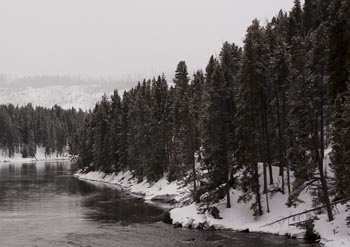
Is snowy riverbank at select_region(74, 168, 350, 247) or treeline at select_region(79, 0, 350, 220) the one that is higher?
treeline at select_region(79, 0, 350, 220)

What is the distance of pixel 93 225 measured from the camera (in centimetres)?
4369

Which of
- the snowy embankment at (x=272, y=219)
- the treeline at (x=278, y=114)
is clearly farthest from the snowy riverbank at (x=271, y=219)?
the treeline at (x=278, y=114)

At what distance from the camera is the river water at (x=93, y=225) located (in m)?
35.1

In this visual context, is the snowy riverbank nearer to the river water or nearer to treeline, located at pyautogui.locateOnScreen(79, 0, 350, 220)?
treeline, located at pyautogui.locateOnScreen(79, 0, 350, 220)

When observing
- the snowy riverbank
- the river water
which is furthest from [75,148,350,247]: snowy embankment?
the river water

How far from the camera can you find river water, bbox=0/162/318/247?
115 feet

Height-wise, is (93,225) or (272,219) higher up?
(272,219)

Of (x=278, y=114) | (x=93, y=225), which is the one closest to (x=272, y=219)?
(x=278, y=114)

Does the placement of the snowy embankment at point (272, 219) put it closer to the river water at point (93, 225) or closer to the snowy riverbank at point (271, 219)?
the snowy riverbank at point (271, 219)

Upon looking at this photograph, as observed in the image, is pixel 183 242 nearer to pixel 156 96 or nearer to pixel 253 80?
pixel 253 80

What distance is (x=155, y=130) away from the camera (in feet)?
247

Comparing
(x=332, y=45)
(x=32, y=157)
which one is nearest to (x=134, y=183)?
(x=332, y=45)

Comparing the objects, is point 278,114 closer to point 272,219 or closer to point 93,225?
point 272,219

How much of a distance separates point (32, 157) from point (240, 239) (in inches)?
6795
